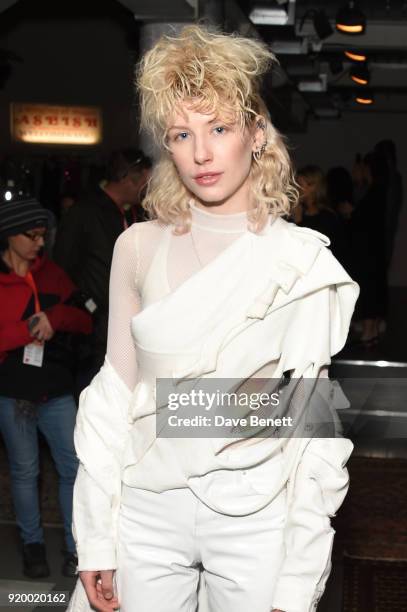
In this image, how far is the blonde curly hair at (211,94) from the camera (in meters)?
1.67

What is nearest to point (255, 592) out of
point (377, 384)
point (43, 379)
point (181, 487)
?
point (181, 487)

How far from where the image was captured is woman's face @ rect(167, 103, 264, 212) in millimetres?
1678

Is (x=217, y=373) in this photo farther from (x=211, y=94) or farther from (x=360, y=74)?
(x=360, y=74)

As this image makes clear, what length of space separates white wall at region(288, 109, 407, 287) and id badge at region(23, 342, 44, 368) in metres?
13.3

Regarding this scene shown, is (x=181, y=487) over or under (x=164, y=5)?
under

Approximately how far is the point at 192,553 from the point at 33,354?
7.53 ft

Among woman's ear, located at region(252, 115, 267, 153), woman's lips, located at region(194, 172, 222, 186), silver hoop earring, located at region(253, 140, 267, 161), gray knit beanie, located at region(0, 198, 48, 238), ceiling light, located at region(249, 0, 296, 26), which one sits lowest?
gray knit beanie, located at region(0, 198, 48, 238)

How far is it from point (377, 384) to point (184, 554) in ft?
21.0

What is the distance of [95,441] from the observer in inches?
69.6

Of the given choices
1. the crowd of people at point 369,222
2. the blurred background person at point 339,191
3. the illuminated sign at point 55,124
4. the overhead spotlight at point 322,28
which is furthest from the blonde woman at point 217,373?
the illuminated sign at point 55,124

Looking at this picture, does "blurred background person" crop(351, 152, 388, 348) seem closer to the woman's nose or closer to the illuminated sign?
the illuminated sign

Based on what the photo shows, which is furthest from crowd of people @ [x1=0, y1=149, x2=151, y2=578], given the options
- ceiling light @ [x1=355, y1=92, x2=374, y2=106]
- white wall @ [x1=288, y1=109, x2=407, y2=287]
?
white wall @ [x1=288, y1=109, x2=407, y2=287]

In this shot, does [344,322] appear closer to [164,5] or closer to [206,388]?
[206,388]

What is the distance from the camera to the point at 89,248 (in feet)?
15.1
